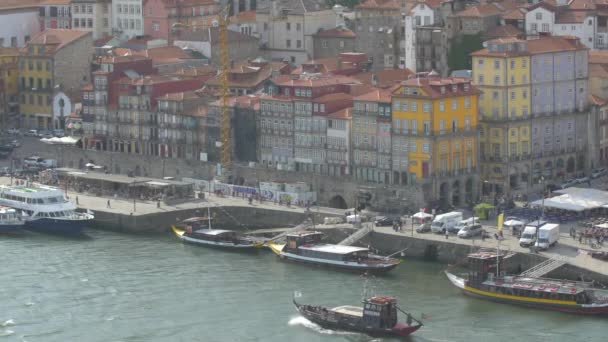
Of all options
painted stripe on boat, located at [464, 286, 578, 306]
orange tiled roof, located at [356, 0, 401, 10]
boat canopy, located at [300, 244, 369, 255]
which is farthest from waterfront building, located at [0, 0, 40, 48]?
painted stripe on boat, located at [464, 286, 578, 306]

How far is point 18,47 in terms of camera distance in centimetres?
18075

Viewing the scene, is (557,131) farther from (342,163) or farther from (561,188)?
(342,163)

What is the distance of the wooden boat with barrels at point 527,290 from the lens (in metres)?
114

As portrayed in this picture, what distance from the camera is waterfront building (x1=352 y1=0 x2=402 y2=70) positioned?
164 m

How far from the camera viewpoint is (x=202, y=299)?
11731 cm

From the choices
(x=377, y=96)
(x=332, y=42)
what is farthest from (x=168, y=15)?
(x=377, y=96)

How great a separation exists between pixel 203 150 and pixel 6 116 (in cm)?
2607

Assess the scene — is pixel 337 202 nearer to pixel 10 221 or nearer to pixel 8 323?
pixel 10 221

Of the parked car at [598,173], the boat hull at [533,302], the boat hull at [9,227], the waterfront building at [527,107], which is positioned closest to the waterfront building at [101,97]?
the boat hull at [9,227]

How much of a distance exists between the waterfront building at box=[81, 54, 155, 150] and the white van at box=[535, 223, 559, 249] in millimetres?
43959

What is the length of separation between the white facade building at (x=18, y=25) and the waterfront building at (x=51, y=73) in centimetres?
1071

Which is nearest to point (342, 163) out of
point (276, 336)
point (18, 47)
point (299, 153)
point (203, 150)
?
point (299, 153)

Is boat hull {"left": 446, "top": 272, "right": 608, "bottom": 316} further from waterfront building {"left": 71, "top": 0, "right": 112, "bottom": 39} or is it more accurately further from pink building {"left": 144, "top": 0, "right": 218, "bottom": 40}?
waterfront building {"left": 71, "top": 0, "right": 112, "bottom": 39}

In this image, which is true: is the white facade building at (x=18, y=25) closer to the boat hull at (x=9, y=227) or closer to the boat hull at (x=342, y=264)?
the boat hull at (x=9, y=227)
